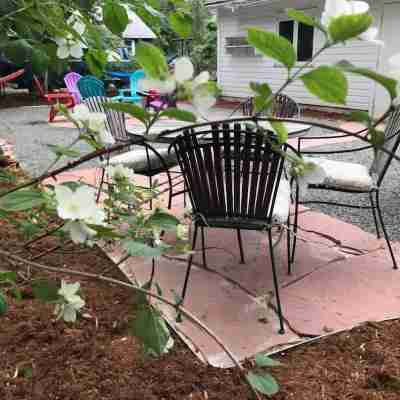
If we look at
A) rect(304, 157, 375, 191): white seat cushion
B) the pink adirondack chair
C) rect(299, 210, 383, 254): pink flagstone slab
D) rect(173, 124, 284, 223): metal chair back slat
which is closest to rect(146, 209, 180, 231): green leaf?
rect(173, 124, 284, 223): metal chair back slat

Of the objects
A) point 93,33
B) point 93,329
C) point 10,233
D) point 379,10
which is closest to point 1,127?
point 10,233

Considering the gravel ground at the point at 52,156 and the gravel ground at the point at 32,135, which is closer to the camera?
the gravel ground at the point at 52,156

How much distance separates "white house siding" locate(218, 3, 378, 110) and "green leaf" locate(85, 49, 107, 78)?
7.01 metres

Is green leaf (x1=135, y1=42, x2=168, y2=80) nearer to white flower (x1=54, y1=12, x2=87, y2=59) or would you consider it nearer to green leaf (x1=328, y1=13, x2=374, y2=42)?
green leaf (x1=328, y1=13, x2=374, y2=42)

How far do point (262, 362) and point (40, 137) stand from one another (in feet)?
23.6

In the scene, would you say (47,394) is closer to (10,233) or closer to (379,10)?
(10,233)

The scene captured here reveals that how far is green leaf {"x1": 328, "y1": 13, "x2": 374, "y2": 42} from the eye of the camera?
479mm

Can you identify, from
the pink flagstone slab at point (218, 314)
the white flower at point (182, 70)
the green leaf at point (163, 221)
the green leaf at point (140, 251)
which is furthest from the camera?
the pink flagstone slab at point (218, 314)

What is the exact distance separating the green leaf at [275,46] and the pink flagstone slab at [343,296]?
58.9 inches

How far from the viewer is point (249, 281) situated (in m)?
2.27

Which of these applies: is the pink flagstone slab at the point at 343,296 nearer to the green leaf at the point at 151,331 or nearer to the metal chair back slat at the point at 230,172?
the metal chair back slat at the point at 230,172

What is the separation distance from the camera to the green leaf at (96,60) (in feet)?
3.65

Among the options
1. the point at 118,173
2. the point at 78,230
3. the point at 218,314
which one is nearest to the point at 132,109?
the point at 78,230

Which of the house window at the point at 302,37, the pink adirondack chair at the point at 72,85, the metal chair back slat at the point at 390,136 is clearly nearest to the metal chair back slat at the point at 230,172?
the metal chair back slat at the point at 390,136
